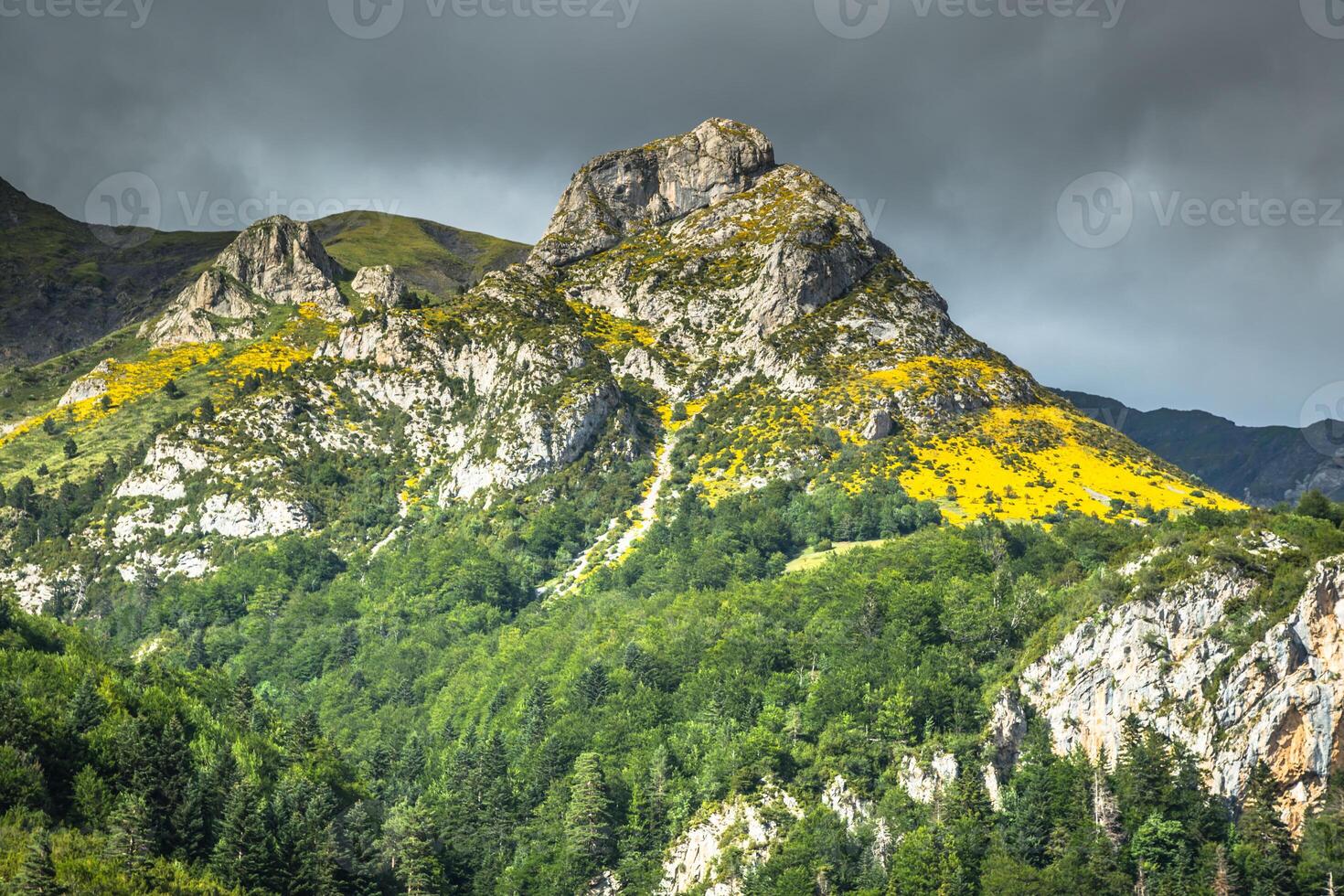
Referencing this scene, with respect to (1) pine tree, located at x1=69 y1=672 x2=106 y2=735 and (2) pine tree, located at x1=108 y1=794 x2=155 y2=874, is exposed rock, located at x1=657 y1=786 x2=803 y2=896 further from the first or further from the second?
(1) pine tree, located at x1=69 y1=672 x2=106 y2=735

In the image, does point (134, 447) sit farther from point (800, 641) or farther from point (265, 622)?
point (800, 641)

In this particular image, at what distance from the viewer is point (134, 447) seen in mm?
199875

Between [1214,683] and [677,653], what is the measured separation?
56.7m

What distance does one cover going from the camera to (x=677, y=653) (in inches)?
4823

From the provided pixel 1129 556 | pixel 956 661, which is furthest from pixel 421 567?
pixel 1129 556

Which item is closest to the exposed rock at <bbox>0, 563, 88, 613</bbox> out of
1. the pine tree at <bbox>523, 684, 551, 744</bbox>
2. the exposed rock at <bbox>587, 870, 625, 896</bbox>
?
the pine tree at <bbox>523, 684, 551, 744</bbox>

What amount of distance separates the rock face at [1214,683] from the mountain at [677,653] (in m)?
0.29

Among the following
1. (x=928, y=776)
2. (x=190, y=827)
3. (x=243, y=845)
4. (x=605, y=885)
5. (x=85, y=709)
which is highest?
(x=85, y=709)

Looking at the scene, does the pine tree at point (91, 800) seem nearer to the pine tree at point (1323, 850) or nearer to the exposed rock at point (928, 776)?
the exposed rock at point (928, 776)

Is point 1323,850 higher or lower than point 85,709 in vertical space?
lower

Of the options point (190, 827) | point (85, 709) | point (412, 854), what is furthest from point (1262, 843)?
point (85, 709)

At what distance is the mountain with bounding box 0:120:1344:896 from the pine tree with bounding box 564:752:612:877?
364 mm

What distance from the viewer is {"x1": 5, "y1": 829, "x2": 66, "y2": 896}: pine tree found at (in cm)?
5166

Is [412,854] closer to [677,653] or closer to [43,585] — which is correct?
[677,653]
